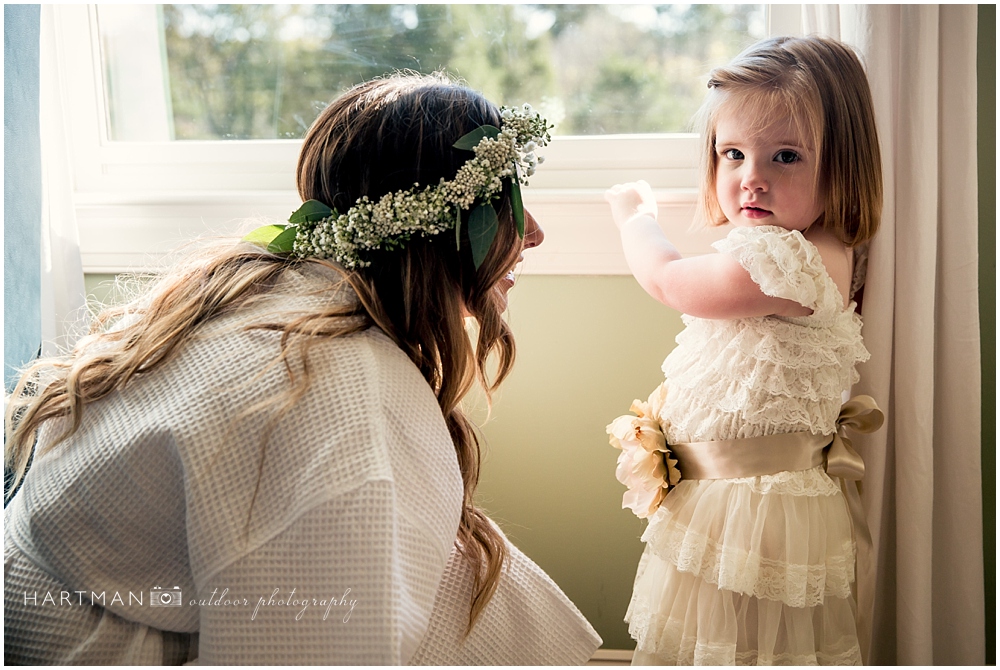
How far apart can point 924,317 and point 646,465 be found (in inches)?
19.4

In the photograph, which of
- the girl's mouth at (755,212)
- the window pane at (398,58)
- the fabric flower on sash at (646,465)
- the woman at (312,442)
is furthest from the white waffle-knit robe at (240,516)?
the window pane at (398,58)

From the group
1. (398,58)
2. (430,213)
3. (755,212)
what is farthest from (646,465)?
(398,58)

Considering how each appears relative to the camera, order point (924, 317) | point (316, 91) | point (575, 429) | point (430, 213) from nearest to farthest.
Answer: point (430, 213)
point (924, 317)
point (575, 429)
point (316, 91)

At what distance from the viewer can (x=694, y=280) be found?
1047mm

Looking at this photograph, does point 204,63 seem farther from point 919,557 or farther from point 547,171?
point 919,557

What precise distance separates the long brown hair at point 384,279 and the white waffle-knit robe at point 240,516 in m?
0.05

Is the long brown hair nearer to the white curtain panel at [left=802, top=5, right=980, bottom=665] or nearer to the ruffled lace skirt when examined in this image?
the ruffled lace skirt

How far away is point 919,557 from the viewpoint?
117cm

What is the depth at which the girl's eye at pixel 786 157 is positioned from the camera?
3.42 ft

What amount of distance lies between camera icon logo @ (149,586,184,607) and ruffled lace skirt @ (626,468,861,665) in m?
0.64

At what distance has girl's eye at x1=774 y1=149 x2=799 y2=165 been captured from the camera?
1041mm

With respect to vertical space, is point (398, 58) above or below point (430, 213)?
above

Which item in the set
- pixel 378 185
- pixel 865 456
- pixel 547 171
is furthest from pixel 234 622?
pixel 547 171

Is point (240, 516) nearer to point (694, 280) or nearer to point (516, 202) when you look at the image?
point (516, 202)
